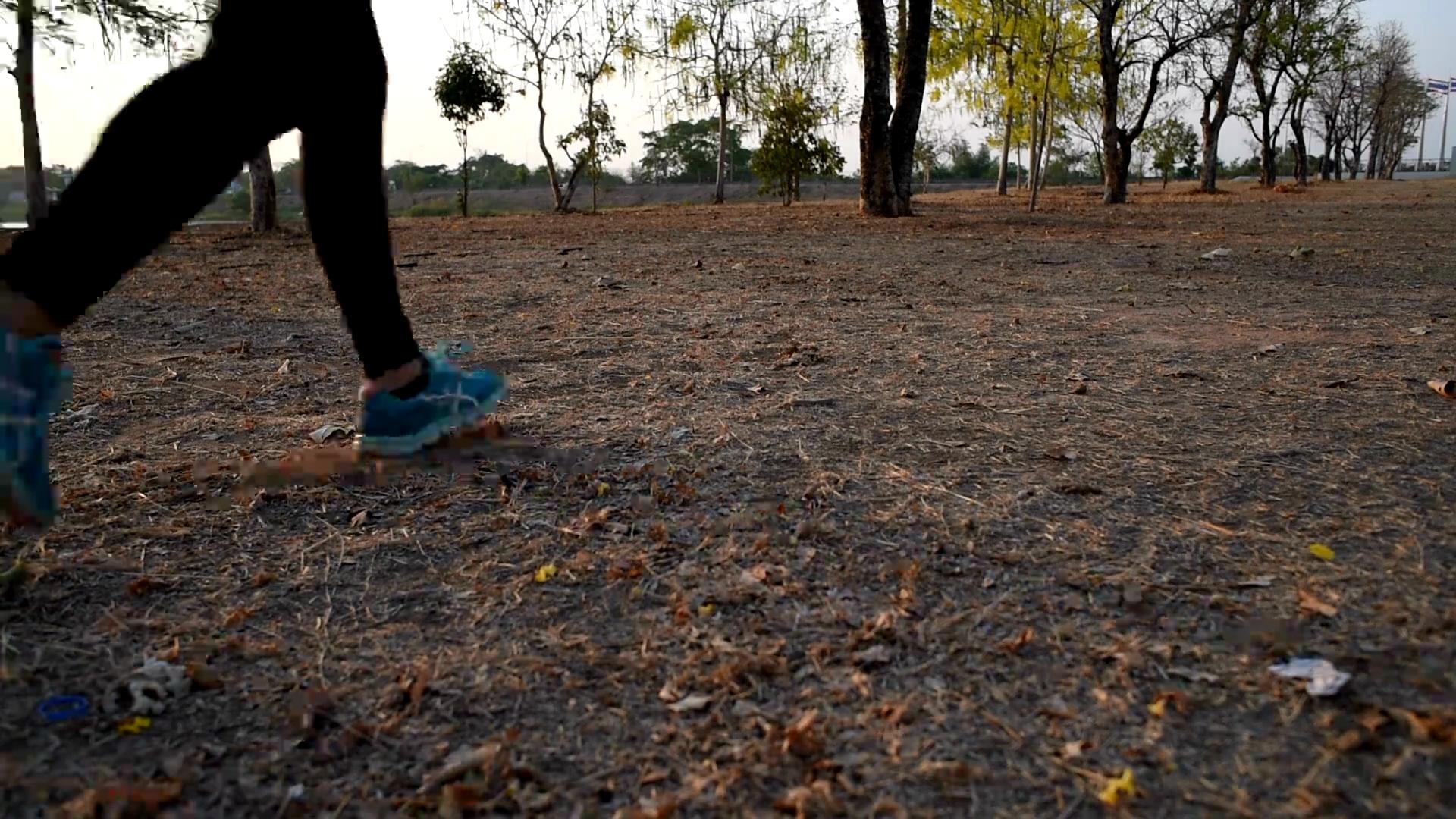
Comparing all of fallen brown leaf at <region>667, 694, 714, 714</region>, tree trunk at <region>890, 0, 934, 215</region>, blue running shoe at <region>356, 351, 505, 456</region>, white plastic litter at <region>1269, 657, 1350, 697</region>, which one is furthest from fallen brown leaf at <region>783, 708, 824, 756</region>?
tree trunk at <region>890, 0, 934, 215</region>

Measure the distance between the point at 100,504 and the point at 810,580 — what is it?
4.47 feet

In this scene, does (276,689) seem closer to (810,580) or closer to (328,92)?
(810,580)

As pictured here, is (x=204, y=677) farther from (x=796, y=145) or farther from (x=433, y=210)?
(x=433, y=210)

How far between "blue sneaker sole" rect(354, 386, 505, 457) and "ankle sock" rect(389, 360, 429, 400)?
79 mm

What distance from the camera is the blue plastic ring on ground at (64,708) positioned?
1.15m

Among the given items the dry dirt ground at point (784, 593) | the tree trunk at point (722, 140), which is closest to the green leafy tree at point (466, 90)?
the tree trunk at point (722, 140)

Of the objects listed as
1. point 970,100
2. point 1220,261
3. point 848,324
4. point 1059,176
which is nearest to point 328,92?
point 848,324

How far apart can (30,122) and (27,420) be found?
11.7 m

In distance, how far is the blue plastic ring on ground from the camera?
3.78ft

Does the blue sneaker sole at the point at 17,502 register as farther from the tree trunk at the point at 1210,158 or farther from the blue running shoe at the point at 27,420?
the tree trunk at the point at 1210,158

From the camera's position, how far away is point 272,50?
146 centimetres

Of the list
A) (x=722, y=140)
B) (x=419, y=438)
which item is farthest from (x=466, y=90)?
(x=419, y=438)

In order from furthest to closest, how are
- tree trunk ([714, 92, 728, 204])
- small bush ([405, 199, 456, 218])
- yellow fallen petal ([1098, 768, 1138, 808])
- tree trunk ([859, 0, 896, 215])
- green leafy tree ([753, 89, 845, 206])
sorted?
1. small bush ([405, 199, 456, 218])
2. tree trunk ([714, 92, 728, 204])
3. green leafy tree ([753, 89, 845, 206])
4. tree trunk ([859, 0, 896, 215])
5. yellow fallen petal ([1098, 768, 1138, 808])

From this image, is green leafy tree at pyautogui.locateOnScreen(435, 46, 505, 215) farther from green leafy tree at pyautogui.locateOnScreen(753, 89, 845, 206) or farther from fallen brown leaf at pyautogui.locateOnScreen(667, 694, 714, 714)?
fallen brown leaf at pyautogui.locateOnScreen(667, 694, 714, 714)
